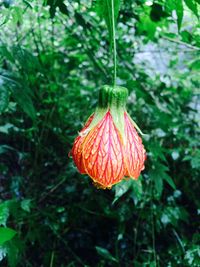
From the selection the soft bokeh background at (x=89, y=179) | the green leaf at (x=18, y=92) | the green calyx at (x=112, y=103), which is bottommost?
the soft bokeh background at (x=89, y=179)

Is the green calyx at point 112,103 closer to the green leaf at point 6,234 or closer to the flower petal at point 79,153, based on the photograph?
the flower petal at point 79,153

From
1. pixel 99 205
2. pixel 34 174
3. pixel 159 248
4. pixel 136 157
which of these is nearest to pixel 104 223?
pixel 99 205

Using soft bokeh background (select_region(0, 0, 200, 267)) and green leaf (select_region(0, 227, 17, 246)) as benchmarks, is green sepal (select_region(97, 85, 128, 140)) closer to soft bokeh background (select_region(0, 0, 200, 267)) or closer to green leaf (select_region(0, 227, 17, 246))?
green leaf (select_region(0, 227, 17, 246))

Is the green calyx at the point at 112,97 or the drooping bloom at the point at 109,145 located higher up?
the green calyx at the point at 112,97

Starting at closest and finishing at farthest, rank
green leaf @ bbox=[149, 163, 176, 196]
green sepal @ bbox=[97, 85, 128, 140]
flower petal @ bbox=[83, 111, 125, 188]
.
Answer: flower petal @ bbox=[83, 111, 125, 188]
green sepal @ bbox=[97, 85, 128, 140]
green leaf @ bbox=[149, 163, 176, 196]

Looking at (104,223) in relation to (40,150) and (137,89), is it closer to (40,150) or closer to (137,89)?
(40,150)

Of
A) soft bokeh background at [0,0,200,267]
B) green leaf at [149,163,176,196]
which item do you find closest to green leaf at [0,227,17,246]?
soft bokeh background at [0,0,200,267]

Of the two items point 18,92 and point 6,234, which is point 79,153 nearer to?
point 6,234

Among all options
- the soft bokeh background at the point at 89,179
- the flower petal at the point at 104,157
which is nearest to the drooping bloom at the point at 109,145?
the flower petal at the point at 104,157

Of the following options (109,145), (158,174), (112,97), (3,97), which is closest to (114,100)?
(112,97)
